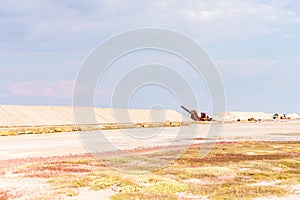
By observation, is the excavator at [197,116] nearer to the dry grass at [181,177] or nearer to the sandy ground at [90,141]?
the sandy ground at [90,141]

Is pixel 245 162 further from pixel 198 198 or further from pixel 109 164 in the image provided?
pixel 198 198

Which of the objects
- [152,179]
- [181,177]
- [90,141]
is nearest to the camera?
[152,179]

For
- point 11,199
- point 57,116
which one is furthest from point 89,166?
point 57,116

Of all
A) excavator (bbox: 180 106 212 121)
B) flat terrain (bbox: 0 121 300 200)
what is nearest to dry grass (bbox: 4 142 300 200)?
flat terrain (bbox: 0 121 300 200)

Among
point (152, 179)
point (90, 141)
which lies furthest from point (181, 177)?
point (90, 141)

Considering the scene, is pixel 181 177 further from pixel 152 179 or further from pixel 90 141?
pixel 90 141

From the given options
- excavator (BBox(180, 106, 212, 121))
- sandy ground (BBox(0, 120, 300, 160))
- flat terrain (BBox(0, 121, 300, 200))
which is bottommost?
flat terrain (BBox(0, 121, 300, 200))

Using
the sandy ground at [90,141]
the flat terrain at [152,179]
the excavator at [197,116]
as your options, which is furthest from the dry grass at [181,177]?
the excavator at [197,116]

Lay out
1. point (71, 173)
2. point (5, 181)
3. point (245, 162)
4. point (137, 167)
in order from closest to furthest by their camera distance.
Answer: point (5, 181) < point (71, 173) < point (137, 167) < point (245, 162)

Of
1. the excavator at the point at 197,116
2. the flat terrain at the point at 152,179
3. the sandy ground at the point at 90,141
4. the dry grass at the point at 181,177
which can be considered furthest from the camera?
the excavator at the point at 197,116

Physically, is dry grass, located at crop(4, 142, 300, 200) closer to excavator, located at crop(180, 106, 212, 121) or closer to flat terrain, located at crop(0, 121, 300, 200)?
flat terrain, located at crop(0, 121, 300, 200)

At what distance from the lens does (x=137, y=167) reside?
1166 inches

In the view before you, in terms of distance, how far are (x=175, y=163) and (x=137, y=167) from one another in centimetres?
380

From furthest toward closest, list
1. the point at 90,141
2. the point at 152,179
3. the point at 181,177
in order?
the point at 90,141
the point at 181,177
the point at 152,179
